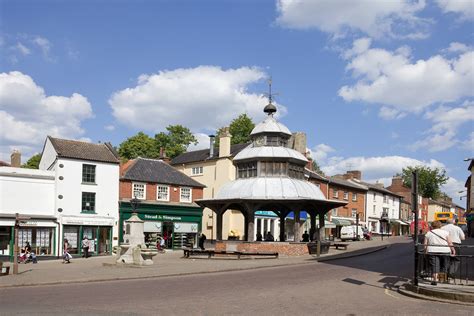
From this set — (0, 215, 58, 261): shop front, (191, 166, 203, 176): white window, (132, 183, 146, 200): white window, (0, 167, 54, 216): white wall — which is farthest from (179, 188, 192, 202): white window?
(0, 215, 58, 261): shop front

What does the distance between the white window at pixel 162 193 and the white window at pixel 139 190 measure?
54.6 inches

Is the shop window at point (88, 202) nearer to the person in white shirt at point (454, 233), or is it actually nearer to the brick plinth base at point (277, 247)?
the brick plinth base at point (277, 247)

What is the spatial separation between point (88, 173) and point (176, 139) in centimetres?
3579

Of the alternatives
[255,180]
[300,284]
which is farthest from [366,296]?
[255,180]

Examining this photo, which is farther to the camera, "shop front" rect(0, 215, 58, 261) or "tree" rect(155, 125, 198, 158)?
"tree" rect(155, 125, 198, 158)

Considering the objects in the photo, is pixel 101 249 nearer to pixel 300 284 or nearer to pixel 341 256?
pixel 341 256

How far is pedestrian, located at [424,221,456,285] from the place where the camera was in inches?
567

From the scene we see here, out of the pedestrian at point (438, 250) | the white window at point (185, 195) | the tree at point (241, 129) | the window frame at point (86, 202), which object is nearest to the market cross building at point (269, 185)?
the window frame at point (86, 202)

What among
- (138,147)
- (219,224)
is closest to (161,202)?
(219,224)

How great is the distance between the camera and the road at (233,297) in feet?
38.0

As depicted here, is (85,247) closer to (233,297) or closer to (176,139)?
(233,297)

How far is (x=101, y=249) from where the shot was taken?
40656 millimetres

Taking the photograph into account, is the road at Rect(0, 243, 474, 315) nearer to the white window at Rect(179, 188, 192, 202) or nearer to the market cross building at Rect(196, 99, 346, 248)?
the market cross building at Rect(196, 99, 346, 248)

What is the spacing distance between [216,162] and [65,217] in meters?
19.5
